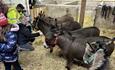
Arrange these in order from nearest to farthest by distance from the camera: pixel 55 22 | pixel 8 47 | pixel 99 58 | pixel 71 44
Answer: pixel 99 58 < pixel 8 47 < pixel 71 44 < pixel 55 22

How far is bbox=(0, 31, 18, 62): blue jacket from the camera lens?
3414 mm

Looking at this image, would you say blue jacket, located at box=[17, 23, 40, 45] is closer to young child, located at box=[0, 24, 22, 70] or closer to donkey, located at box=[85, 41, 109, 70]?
young child, located at box=[0, 24, 22, 70]

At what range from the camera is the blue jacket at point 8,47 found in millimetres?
3414

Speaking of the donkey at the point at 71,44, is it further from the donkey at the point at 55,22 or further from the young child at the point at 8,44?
the young child at the point at 8,44

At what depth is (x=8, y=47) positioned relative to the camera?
11.2 feet

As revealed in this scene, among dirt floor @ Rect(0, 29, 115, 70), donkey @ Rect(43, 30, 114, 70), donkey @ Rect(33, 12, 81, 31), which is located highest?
donkey @ Rect(33, 12, 81, 31)

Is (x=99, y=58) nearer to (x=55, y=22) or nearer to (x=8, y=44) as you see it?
(x=8, y=44)

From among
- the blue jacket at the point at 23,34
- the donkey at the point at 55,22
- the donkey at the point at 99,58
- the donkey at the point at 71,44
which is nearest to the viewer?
the donkey at the point at 99,58

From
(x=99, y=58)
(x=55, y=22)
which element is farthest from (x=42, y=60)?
(x=99, y=58)

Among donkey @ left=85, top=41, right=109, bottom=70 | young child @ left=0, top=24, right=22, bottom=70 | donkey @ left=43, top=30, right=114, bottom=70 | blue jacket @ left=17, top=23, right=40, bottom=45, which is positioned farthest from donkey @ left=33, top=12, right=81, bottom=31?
donkey @ left=85, top=41, right=109, bottom=70

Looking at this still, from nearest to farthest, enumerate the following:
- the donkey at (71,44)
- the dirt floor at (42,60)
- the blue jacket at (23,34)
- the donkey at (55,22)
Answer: the donkey at (71,44)
the dirt floor at (42,60)
the blue jacket at (23,34)
the donkey at (55,22)

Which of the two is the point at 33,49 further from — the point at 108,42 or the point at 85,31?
the point at 108,42

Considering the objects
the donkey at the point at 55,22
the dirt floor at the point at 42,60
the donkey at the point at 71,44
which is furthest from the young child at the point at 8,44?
the donkey at the point at 55,22

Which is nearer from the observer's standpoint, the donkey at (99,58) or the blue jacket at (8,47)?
the donkey at (99,58)
